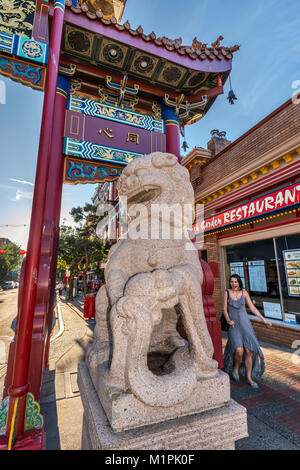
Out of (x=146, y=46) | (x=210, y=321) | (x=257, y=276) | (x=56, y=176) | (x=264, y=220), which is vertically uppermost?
(x=146, y=46)

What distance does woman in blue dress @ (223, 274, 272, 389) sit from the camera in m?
3.05

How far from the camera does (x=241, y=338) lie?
10.2 ft

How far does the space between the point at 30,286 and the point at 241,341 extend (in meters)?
2.81

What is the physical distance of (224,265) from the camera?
6184 mm

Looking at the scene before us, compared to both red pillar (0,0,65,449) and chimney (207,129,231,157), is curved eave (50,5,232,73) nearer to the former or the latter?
red pillar (0,0,65,449)

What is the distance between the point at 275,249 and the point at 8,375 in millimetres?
Answer: 5016

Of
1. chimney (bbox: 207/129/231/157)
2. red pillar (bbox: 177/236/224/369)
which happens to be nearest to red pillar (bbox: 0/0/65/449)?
red pillar (bbox: 177/236/224/369)

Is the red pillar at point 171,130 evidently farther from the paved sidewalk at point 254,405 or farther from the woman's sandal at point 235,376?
the paved sidewalk at point 254,405

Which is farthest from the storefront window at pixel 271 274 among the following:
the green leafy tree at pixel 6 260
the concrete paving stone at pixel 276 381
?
the green leafy tree at pixel 6 260

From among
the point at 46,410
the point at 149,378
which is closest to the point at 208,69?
the point at 149,378

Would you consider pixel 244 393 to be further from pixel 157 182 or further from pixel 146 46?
pixel 146 46

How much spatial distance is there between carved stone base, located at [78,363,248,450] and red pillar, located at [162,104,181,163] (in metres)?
3.73

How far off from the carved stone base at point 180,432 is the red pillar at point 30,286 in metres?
0.58

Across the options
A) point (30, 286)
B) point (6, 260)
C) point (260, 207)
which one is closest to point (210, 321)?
point (30, 286)
